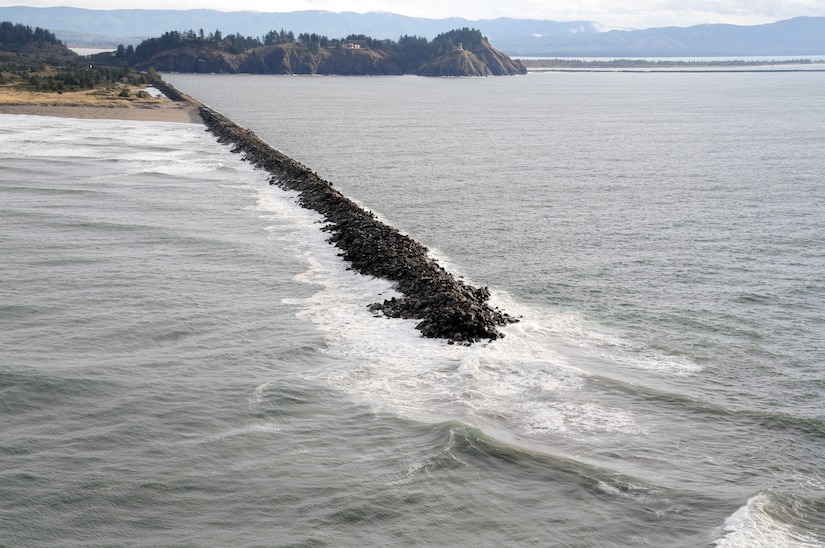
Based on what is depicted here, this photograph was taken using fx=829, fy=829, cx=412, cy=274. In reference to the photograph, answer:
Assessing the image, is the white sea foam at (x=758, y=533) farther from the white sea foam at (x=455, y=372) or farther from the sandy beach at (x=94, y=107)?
the sandy beach at (x=94, y=107)

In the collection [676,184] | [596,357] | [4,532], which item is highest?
[676,184]

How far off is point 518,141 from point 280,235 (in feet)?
151

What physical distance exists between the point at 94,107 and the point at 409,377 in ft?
293

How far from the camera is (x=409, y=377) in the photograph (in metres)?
20.2

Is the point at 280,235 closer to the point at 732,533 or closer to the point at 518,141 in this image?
the point at 732,533

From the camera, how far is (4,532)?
13.7 meters

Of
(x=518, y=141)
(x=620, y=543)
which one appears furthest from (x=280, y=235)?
(x=518, y=141)

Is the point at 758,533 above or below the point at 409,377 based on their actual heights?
below

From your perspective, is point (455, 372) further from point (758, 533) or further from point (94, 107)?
point (94, 107)

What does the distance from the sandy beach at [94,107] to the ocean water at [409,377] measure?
4934 centimetres

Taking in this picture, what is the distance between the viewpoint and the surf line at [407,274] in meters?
23.2

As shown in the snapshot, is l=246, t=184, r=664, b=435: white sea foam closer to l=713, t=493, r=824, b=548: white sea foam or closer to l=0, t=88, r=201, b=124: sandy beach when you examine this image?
l=713, t=493, r=824, b=548: white sea foam

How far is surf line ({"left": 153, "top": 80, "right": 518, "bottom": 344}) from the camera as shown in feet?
76.0

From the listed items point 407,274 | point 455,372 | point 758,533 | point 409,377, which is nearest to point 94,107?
point 407,274
